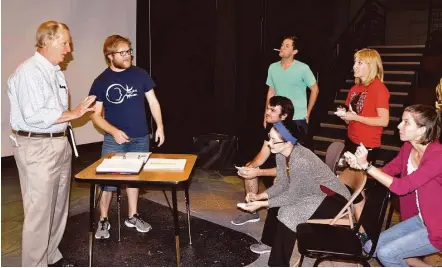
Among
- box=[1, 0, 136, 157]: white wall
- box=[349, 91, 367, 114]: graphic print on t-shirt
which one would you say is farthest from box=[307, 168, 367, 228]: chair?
box=[1, 0, 136, 157]: white wall

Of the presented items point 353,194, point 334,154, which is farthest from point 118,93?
point 353,194

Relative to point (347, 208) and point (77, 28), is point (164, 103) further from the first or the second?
point (347, 208)

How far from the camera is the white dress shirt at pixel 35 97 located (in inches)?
123

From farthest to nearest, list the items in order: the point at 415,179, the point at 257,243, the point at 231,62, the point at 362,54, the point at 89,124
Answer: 1. the point at 89,124
2. the point at 231,62
3. the point at 257,243
4. the point at 362,54
5. the point at 415,179

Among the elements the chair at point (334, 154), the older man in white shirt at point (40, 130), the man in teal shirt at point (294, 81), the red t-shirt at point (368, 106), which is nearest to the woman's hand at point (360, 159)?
the chair at point (334, 154)

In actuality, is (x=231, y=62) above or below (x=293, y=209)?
above

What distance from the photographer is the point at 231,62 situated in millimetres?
6945

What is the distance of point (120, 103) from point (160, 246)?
1.29m

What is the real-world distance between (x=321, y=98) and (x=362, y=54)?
14.0 ft

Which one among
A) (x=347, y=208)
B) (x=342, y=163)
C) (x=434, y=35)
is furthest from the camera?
(x=434, y=35)

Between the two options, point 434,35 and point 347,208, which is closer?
point 347,208

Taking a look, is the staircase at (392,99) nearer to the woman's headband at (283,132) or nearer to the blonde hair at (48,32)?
the woman's headband at (283,132)

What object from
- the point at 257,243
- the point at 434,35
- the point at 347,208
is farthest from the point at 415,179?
the point at 434,35

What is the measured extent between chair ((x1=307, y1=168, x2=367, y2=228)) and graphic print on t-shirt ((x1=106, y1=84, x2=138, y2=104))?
189cm
